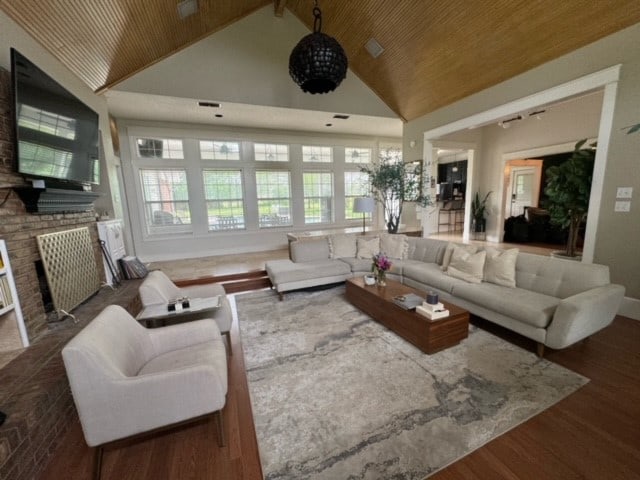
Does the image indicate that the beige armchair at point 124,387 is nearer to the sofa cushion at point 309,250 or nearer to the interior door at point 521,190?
the sofa cushion at point 309,250

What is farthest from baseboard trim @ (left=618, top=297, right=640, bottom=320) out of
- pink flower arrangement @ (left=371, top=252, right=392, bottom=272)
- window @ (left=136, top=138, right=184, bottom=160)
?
window @ (left=136, top=138, right=184, bottom=160)

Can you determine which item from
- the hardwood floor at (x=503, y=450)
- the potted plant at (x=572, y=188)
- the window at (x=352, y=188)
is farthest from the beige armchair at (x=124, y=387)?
the window at (x=352, y=188)

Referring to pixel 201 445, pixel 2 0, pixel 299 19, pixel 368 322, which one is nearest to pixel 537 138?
pixel 299 19

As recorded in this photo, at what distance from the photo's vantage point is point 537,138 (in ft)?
18.3

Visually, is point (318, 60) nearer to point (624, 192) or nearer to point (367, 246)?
point (367, 246)

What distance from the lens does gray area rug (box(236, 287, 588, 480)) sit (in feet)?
4.63

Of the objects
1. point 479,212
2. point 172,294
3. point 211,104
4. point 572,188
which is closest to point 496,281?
point 572,188

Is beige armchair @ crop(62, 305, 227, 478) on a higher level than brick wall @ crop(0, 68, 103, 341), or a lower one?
lower

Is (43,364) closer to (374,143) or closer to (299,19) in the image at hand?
(299,19)

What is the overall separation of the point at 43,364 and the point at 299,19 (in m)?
5.61

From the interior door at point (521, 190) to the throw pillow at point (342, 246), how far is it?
6194 millimetres

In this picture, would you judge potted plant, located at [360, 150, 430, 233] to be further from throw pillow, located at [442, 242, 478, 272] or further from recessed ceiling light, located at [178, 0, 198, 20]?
recessed ceiling light, located at [178, 0, 198, 20]

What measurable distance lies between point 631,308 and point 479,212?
4188 millimetres

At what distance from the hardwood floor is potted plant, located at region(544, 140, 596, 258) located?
2539 millimetres
